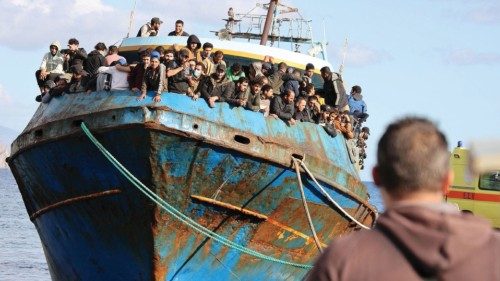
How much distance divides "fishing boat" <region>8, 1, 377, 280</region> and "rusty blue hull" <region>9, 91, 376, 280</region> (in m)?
0.01

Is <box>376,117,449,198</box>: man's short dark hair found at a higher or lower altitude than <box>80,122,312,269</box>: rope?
higher

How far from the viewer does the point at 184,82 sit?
12711 mm

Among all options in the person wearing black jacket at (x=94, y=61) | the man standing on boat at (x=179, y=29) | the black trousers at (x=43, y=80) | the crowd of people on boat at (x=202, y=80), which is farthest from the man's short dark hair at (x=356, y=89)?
the black trousers at (x=43, y=80)

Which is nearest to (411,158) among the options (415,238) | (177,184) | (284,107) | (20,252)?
(415,238)

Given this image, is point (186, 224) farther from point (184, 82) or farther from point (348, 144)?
point (348, 144)

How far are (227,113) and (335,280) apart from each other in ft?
31.5

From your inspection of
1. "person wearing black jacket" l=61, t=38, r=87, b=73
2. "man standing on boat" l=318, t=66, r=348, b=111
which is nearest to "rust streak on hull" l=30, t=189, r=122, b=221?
"person wearing black jacket" l=61, t=38, r=87, b=73

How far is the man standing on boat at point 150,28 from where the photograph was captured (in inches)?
691

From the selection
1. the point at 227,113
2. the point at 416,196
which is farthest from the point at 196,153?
the point at 416,196

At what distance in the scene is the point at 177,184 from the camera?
12562 millimetres

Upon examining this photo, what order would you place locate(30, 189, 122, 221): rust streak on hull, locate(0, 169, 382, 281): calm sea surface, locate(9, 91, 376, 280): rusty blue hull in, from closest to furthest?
locate(9, 91, 376, 280): rusty blue hull → locate(30, 189, 122, 221): rust streak on hull → locate(0, 169, 382, 281): calm sea surface

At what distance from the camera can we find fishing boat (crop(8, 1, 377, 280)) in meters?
12.4

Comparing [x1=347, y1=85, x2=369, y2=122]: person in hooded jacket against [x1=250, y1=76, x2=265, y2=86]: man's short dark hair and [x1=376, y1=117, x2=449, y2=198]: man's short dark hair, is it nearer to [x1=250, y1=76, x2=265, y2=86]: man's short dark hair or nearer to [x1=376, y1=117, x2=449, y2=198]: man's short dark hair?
[x1=250, y1=76, x2=265, y2=86]: man's short dark hair

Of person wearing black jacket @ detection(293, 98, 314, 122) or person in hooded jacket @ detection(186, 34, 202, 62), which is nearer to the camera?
person wearing black jacket @ detection(293, 98, 314, 122)
